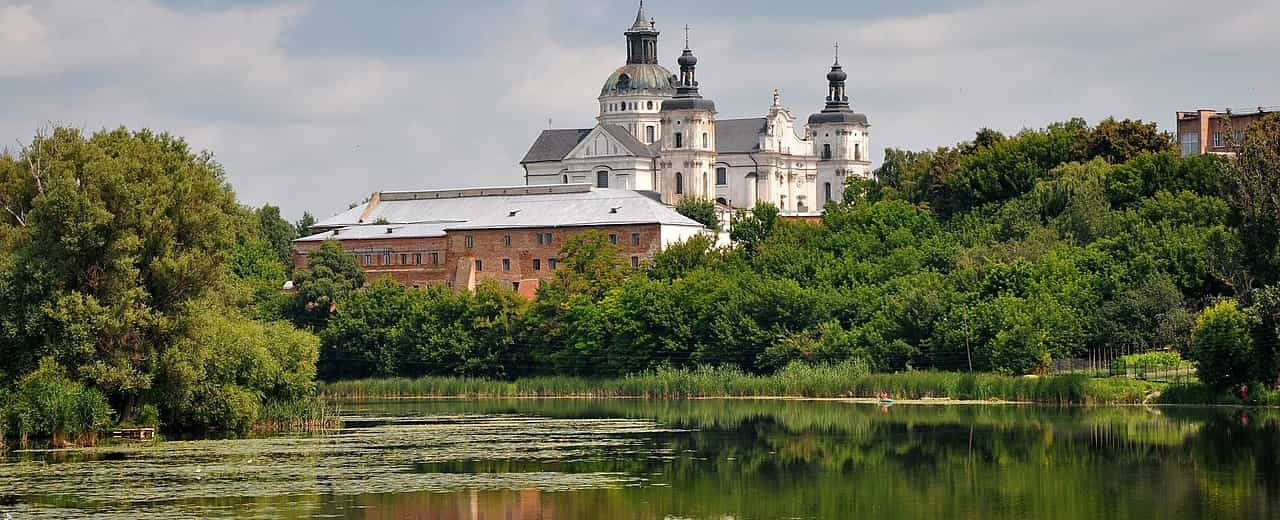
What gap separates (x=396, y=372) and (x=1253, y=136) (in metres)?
30.5

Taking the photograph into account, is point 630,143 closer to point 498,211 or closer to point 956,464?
point 498,211

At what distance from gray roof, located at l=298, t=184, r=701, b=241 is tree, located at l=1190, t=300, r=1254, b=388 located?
3967 cm

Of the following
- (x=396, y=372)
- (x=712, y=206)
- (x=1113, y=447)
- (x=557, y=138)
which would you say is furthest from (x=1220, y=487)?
(x=557, y=138)

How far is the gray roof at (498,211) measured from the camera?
288 feet

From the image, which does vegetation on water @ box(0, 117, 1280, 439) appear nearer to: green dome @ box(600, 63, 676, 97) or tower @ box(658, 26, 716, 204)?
tower @ box(658, 26, 716, 204)

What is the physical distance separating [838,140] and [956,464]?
315 feet

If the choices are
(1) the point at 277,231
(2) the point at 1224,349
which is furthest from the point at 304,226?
(2) the point at 1224,349

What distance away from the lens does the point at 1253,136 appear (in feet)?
166

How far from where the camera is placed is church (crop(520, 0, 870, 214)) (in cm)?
11819

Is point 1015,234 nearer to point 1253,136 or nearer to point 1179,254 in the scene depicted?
point 1179,254

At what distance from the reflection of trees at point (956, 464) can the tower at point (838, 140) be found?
8122 centimetres

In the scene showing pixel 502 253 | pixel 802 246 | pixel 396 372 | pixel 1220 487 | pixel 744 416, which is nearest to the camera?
pixel 1220 487

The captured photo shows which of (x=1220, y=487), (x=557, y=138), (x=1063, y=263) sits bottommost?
(x=1220, y=487)

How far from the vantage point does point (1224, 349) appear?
47.1 meters
